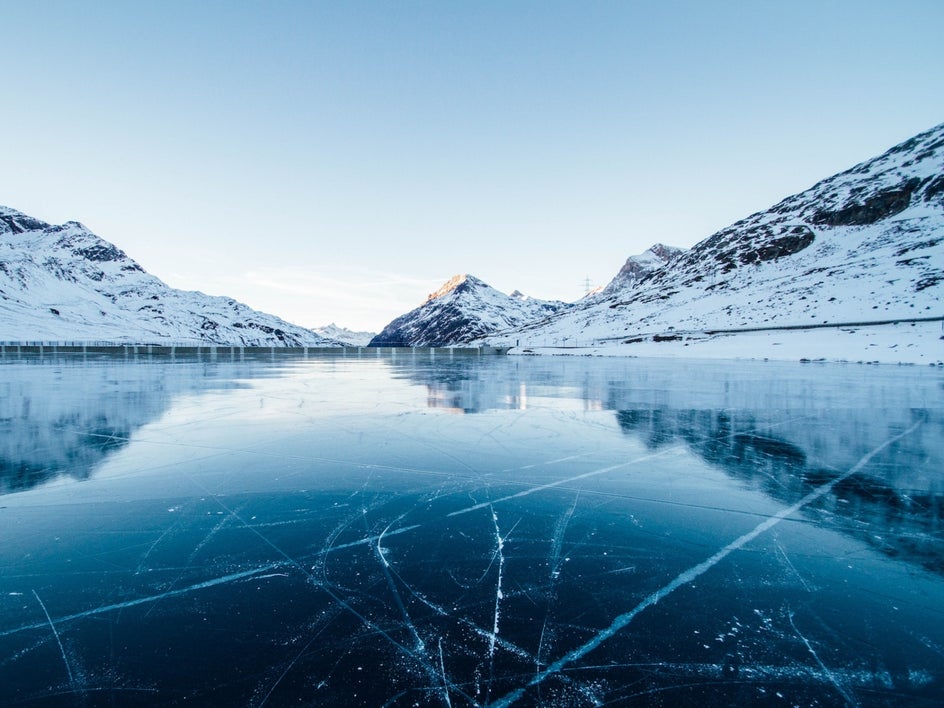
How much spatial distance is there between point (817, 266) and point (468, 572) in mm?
125121

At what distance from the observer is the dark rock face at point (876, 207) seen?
112 meters

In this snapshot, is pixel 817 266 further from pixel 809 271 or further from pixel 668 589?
pixel 668 589

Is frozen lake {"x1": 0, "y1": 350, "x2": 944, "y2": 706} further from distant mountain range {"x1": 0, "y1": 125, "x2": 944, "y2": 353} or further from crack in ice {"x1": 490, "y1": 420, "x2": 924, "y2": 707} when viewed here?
distant mountain range {"x1": 0, "y1": 125, "x2": 944, "y2": 353}

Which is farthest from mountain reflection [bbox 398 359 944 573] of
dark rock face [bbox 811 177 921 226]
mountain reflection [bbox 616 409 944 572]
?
dark rock face [bbox 811 177 921 226]

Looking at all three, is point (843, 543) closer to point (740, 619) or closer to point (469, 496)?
point (740, 619)

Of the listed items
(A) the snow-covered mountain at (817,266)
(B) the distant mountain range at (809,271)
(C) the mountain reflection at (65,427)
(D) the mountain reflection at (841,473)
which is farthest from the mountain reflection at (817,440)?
(A) the snow-covered mountain at (817,266)

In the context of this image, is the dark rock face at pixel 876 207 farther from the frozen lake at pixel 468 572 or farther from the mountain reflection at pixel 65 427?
the mountain reflection at pixel 65 427

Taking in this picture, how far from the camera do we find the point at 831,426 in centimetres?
884

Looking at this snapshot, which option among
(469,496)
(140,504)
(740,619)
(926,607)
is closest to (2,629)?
(140,504)

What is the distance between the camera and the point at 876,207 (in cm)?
11612

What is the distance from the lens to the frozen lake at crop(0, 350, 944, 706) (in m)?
2.17

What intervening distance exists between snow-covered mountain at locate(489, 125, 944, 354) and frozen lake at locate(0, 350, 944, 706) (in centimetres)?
6765

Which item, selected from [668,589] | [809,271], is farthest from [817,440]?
[809,271]

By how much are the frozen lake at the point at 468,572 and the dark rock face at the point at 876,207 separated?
481 feet
